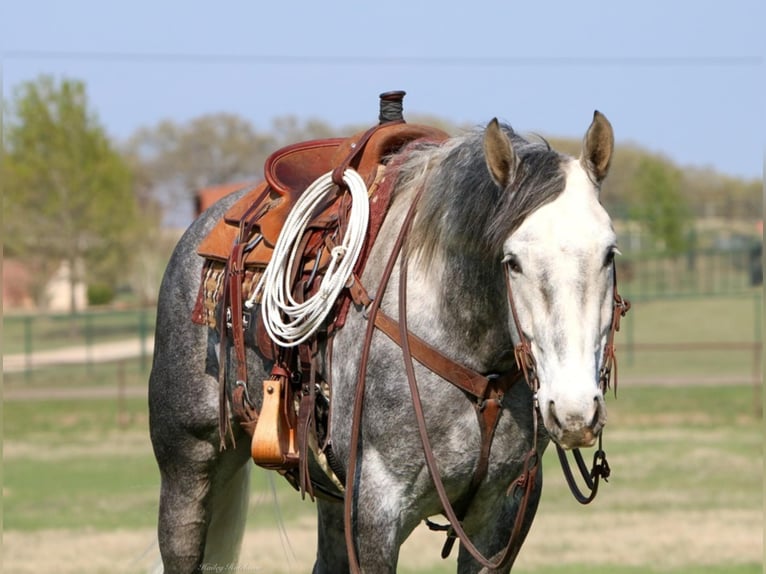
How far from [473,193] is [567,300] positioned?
1.83 ft

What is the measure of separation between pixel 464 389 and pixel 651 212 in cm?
4252

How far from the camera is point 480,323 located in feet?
12.1

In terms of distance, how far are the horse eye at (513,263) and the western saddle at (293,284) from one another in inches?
27.1

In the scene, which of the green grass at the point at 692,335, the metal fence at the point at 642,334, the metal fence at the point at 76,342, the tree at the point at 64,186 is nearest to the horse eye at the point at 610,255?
the metal fence at the point at 642,334

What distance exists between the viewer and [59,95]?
32.0 metres

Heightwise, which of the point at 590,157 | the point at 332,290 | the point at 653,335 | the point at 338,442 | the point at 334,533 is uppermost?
the point at 590,157

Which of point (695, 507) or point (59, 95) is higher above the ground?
point (59, 95)

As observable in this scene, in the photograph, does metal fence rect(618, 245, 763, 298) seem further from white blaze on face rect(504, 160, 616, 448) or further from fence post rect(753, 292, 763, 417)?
white blaze on face rect(504, 160, 616, 448)

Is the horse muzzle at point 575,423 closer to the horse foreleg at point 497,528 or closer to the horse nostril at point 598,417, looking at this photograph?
the horse nostril at point 598,417

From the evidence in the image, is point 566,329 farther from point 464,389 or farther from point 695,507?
point 695,507

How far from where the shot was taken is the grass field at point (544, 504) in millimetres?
8320

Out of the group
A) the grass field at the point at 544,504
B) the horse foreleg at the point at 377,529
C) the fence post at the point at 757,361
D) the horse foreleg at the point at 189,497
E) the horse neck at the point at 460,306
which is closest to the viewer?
the horse neck at the point at 460,306

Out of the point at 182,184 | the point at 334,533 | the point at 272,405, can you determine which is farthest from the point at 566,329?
the point at 182,184

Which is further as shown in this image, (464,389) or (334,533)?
(334,533)
